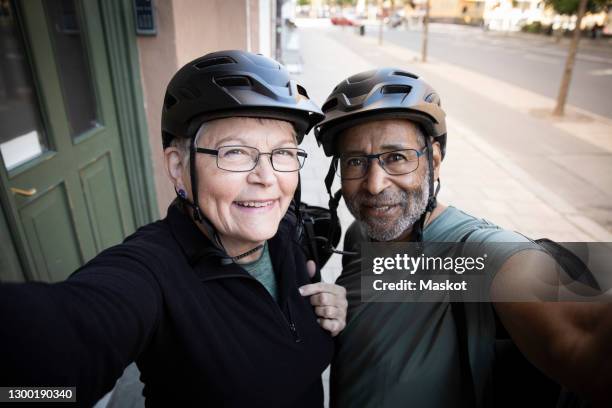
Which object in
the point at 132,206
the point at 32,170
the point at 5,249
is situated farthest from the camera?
the point at 132,206

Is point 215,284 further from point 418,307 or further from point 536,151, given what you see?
point 536,151

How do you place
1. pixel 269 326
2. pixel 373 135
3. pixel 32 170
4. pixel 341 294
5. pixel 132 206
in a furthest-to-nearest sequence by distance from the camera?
pixel 132 206 < pixel 32 170 < pixel 373 135 < pixel 341 294 < pixel 269 326

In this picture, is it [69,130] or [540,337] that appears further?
[69,130]

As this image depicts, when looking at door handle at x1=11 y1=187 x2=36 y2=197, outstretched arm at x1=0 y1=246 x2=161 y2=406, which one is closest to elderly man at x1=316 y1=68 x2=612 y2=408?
outstretched arm at x1=0 y1=246 x2=161 y2=406

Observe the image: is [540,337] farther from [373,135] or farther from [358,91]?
[358,91]

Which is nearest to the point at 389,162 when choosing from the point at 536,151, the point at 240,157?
the point at 240,157

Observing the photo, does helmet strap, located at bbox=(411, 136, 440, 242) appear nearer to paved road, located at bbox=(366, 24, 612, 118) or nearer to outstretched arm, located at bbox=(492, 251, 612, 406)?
outstretched arm, located at bbox=(492, 251, 612, 406)

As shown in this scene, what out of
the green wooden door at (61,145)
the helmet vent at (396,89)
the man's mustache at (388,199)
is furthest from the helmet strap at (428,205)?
the green wooden door at (61,145)

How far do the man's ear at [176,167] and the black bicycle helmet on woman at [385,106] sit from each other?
76cm

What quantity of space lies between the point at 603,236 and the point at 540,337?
491cm

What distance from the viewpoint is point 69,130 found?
9.05 ft

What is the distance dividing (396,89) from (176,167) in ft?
3.77

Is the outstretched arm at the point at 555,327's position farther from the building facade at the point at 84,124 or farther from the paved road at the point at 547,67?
the paved road at the point at 547,67

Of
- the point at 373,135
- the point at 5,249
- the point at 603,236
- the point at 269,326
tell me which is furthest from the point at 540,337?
the point at 603,236
